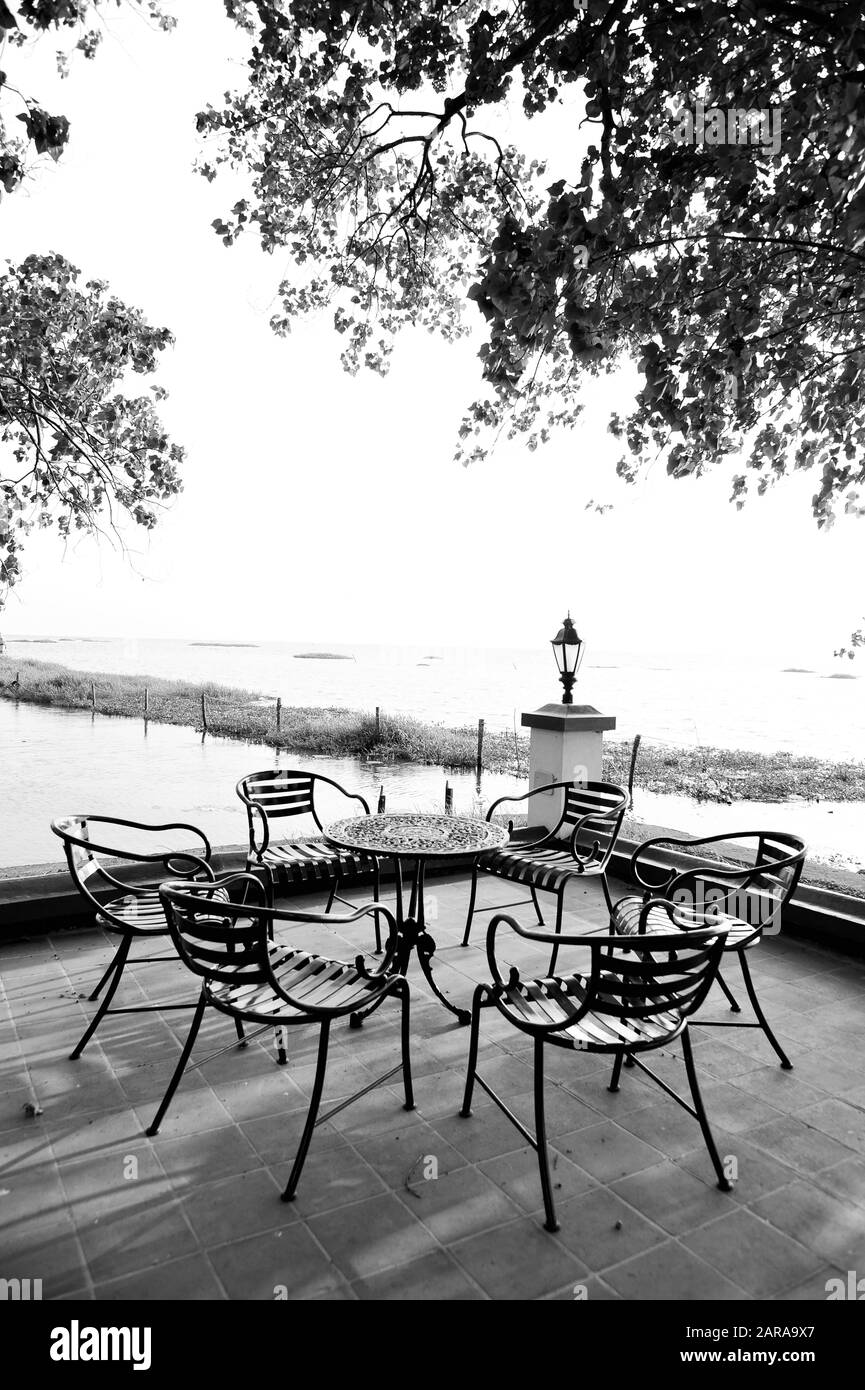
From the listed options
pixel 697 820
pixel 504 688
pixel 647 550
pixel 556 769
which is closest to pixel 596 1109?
pixel 556 769

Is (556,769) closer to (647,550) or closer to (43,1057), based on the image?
(43,1057)

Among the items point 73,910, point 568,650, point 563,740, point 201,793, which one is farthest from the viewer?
point 201,793

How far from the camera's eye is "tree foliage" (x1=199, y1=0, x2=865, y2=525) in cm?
342

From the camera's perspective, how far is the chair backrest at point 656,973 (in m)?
2.04

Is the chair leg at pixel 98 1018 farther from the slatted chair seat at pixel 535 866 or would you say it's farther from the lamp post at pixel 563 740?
the lamp post at pixel 563 740

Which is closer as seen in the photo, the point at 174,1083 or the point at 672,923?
the point at 174,1083

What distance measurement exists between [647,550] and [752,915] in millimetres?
17166

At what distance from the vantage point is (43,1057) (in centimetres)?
285

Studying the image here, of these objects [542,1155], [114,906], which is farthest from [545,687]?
[542,1155]

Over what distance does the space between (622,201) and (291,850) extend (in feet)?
11.8

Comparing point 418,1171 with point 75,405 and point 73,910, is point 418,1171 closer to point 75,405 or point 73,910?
point 73,910

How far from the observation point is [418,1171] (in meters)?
2.23

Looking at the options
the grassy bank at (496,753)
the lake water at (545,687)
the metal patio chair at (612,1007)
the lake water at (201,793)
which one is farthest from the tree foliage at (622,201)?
the lake water at (545,687)

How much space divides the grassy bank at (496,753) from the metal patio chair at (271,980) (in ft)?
39.0
